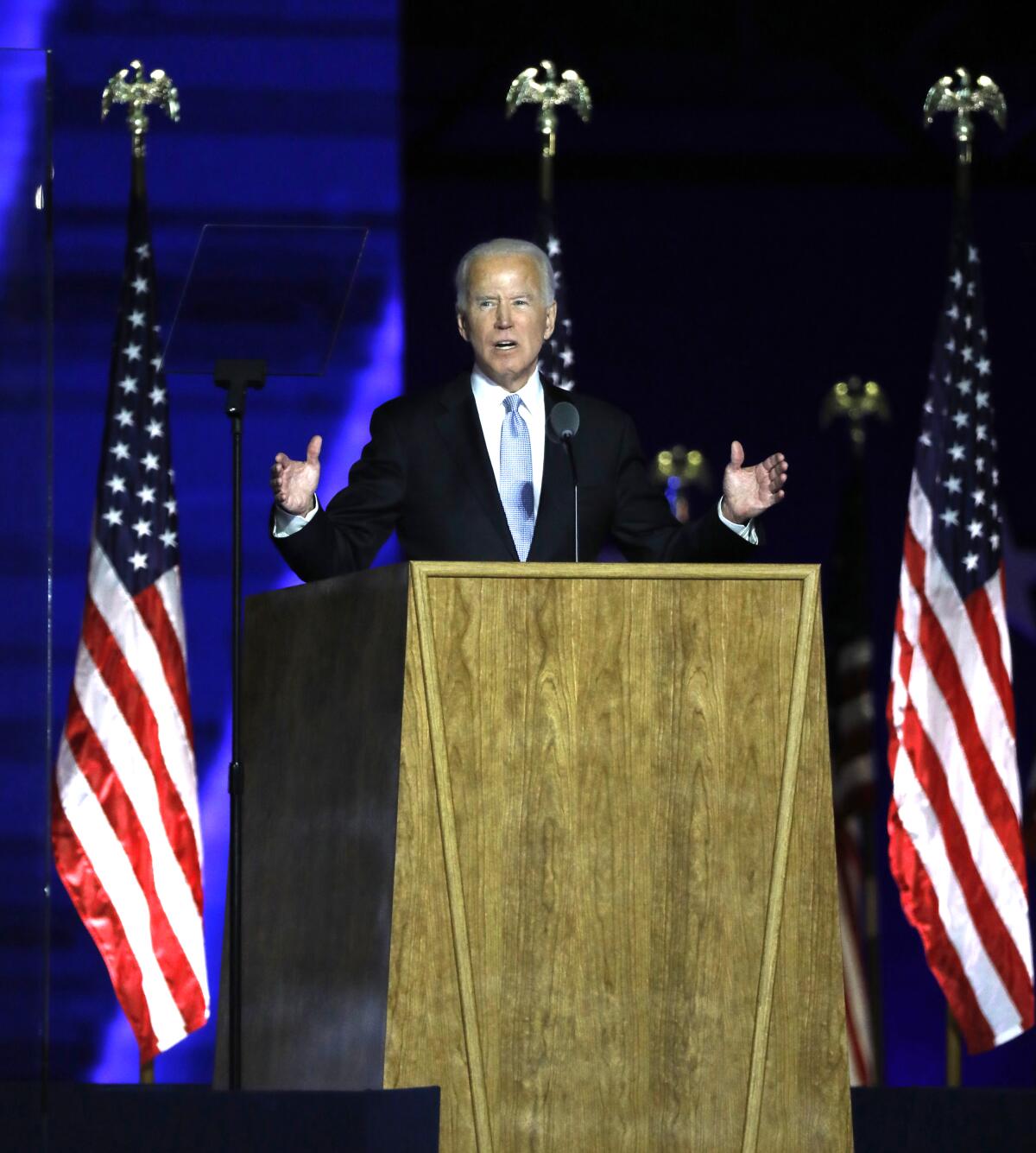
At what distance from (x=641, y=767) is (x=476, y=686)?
23cm

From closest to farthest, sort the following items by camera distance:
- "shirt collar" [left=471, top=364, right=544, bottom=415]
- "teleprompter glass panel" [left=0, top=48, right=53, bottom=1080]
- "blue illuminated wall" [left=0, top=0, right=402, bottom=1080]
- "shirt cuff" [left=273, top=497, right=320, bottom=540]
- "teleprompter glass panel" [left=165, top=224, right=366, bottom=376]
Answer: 1. "teleprompter glass panel" [left=0, top=48, right=53, bottom=1080]
2. "shirt cuff" [left=273, top=497, right=320, bottom=540]
3. "shirt collar" [left=471, top=364, right=544, bottom=415]
4. "teleprompter glass panel" [left=165, top=224, right=366, bottom=376]
5. "blue illuminated wall" [left=0, top=0, right=402, bottom=1080]

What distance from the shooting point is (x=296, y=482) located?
9.37 ft

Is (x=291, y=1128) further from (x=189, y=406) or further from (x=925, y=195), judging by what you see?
(x=925, y=195)

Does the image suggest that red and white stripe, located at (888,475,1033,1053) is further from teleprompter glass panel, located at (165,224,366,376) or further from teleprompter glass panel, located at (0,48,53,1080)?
teleprompter glass panel, located at (0,48,53,1080)

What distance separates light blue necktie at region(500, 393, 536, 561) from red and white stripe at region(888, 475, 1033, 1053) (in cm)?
243

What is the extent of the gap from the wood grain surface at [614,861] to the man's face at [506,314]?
2.25 ft

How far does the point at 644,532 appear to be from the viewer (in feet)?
10.5

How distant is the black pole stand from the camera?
306cm

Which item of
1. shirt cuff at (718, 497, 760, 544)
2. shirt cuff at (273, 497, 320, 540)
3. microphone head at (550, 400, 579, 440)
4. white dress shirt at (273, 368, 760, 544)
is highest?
white dress shirt at (273, 368, 760, 544)

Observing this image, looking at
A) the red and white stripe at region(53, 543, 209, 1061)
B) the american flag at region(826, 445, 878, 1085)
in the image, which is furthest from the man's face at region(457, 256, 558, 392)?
the american flag at region(826, 445, 878, 1085)

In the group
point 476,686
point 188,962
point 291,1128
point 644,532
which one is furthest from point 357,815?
point 188,962

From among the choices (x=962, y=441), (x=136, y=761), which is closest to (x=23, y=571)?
(x=136, y=761)

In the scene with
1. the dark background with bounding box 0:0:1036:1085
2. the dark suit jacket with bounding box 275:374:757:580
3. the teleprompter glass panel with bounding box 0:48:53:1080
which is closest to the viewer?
the teleprompter glass panel with bounding box 0:48:53:1080

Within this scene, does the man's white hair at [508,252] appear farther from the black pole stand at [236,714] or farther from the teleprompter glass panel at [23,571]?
the teleprompter glass panel at [23,571]
